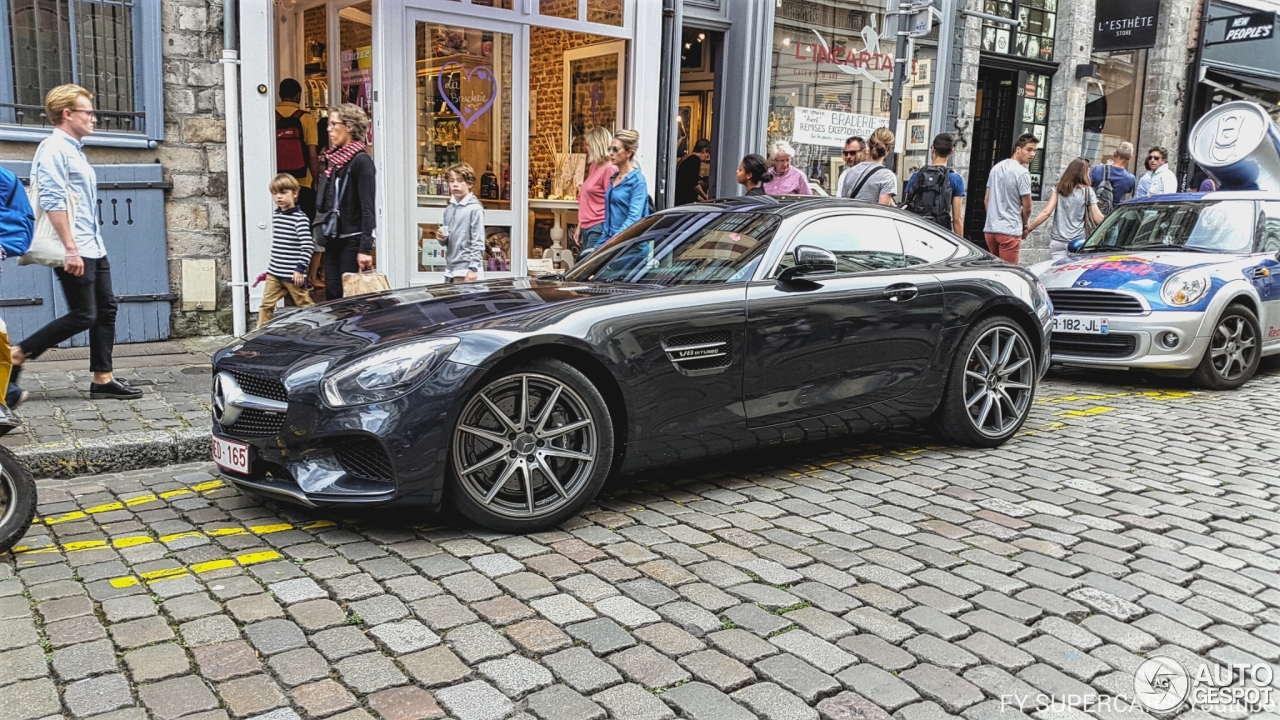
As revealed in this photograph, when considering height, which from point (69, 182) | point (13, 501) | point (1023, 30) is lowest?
point (13, 501)

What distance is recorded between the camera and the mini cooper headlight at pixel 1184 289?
26.1ft

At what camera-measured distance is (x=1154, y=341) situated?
26.0 feet

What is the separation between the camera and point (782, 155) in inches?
386

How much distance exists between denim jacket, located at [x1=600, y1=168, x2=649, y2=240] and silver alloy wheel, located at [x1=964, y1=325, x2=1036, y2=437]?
3236 mm

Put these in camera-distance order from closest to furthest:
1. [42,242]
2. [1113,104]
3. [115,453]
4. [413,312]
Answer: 1. [413,312]
2. [115,453]
3. [42,242]
4. [1113,104]

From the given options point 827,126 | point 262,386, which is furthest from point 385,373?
point 827,126

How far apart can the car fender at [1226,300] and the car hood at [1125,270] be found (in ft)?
0.75

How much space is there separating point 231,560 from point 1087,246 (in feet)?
25.5

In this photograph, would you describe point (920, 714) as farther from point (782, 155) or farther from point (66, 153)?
point (782, 155)

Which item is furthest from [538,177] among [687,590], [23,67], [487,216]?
[687,590]

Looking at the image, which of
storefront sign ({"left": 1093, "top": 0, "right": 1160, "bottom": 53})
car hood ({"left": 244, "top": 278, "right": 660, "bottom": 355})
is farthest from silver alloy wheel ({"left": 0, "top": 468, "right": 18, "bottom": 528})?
storefront sign ({"left": 1093, "top": 0, "right": 1160, "bottom": 53})

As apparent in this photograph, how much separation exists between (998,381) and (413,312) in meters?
3.38

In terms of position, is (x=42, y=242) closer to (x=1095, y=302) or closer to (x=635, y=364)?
(x=635, y=364)

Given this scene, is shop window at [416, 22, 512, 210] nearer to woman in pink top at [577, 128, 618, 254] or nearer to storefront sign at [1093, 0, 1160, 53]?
woman in pink top at [577, 128, 618, 254]
